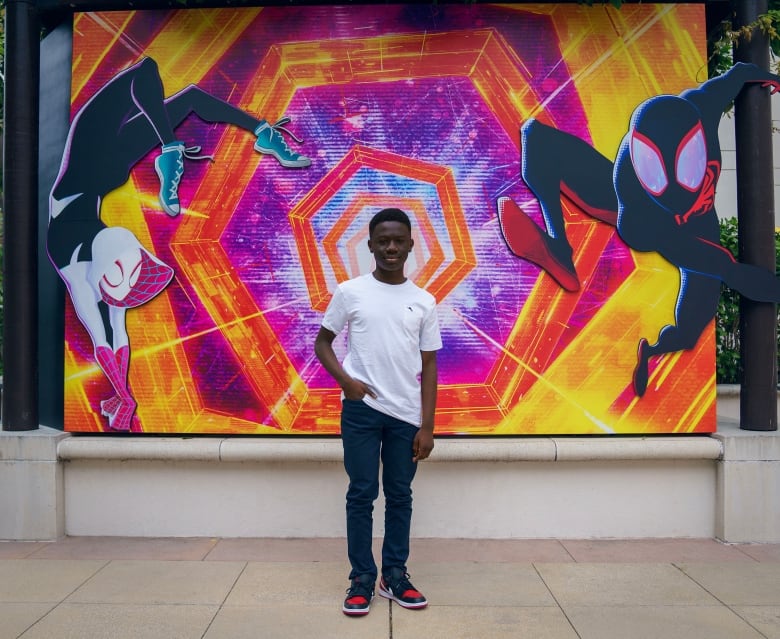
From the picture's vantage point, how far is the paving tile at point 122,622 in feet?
10.5

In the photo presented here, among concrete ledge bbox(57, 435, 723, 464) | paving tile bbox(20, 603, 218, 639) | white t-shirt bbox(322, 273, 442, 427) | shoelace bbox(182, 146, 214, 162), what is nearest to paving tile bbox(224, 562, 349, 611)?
paving tile bbox(20, 603, 218, 639)

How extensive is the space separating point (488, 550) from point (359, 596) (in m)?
1.21

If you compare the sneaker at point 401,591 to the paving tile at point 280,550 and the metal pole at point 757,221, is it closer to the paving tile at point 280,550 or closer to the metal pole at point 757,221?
the paving tile at point 280,550

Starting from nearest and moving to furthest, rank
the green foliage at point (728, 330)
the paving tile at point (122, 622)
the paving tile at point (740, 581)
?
the paving tile at point (122, 622)
the paving tile at point (740, 581)
the green foliage at point (728, 330)

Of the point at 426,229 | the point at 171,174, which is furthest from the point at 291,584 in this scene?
the point at 171,174

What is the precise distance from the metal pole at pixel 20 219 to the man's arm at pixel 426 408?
282cm

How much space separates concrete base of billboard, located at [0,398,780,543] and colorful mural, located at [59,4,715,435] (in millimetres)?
193

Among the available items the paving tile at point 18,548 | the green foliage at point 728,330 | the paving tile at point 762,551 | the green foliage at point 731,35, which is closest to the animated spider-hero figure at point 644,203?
the green foliage at point 731,35

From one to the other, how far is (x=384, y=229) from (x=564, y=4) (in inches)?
95.1

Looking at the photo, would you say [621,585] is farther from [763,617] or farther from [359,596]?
[359,596]

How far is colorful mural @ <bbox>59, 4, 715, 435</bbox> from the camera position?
4.68 metres

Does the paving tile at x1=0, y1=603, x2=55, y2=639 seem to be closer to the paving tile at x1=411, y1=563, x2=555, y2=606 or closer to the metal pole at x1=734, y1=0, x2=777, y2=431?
the paving tile at x1=411, y1=563, x2=555, y2=606

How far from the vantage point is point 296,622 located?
336 cm

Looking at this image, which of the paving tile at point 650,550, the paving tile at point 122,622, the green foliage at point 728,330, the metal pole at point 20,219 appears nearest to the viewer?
the paving tile at point 122,622
